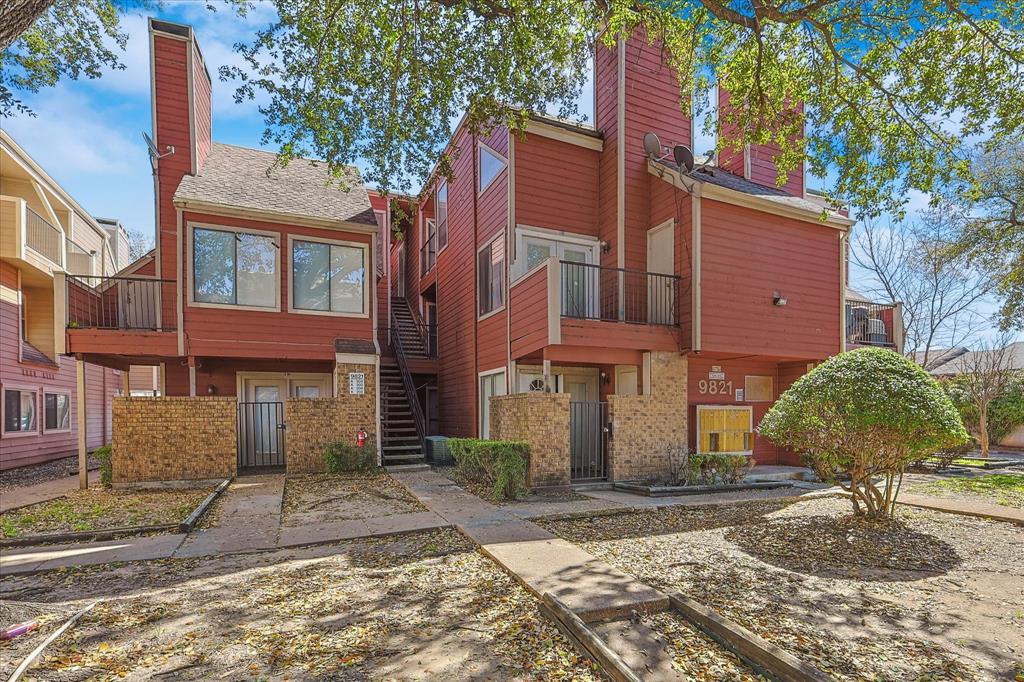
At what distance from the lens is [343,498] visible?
28.0ft

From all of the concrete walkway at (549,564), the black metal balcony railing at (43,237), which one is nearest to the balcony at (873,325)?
the concrete walkway at (549,564)

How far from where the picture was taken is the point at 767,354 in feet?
35.8

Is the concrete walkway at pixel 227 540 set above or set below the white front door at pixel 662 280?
below

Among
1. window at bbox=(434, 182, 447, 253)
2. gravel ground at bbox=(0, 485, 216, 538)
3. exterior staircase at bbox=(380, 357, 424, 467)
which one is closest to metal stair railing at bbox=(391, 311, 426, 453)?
exterior staircase at bbox=(380, 357, 424, 467)

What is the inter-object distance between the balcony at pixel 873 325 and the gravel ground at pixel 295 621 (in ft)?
43.7

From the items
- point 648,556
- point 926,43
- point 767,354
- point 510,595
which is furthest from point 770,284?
point 510,595

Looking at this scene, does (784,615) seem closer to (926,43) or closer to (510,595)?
(510,595)

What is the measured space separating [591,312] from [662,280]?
5.35 ft

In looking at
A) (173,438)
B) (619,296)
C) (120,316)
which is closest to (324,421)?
(173,438)

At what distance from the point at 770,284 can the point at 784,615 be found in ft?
28.4

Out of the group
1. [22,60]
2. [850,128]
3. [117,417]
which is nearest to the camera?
[22,60]

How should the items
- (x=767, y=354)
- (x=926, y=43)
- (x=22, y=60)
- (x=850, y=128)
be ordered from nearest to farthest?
(x=22, y=60), (x=926, y=43), (x=850, y=128), (x=767, y=354)

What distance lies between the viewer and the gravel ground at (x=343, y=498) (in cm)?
729

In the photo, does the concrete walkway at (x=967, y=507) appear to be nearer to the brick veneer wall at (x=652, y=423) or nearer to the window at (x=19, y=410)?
the brick veneer wall at (x=652, y=423)
